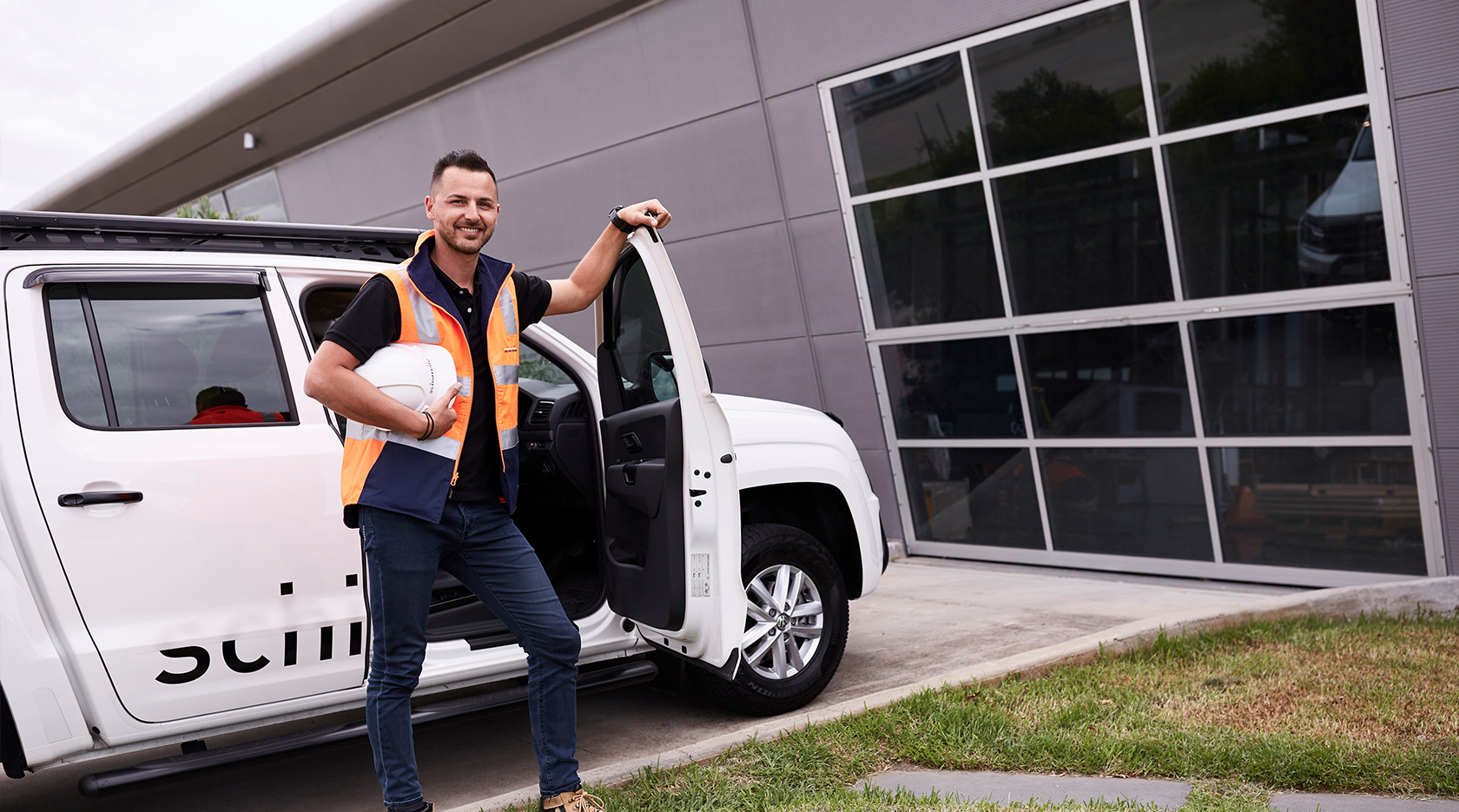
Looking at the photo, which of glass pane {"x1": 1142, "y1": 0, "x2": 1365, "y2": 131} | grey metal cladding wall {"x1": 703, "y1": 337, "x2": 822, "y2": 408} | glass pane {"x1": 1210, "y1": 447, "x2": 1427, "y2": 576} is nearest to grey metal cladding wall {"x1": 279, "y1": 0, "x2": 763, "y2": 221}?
grey metal cladding wall {"x1": 703, "y1": 337, "x2": 822, "y2": 408}

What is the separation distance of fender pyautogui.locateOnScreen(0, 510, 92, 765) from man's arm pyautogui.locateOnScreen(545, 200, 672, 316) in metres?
1.78

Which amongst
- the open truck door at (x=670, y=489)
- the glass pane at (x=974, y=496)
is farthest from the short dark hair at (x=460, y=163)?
the glass pane at (x=974, y=496)

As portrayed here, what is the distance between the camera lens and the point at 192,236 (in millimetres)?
3584

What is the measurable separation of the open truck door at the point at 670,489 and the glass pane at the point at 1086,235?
5191mm

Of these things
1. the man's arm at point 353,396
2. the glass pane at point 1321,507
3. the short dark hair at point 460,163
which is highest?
the short dark hair at point 460,163

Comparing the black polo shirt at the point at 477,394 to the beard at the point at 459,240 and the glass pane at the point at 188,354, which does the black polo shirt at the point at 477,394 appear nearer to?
the beard at the point at 459,240

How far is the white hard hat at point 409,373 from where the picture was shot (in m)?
2.81

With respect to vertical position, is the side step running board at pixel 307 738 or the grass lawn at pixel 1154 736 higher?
the side step running board at pixel 307 738

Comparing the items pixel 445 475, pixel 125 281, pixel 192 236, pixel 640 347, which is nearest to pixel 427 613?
pixel 445 475

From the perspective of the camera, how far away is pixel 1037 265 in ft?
27.5

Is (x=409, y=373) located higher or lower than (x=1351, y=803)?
higher

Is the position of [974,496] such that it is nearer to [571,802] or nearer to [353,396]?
[571,802]

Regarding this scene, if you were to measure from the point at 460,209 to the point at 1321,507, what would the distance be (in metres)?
6.67

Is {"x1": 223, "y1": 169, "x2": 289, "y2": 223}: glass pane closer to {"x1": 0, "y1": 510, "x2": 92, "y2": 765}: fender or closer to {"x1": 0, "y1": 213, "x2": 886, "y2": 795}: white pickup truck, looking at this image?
{"x1": 0, "y1": 213, "x2": 886, "y2": 795}: white pickup truck
